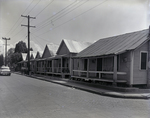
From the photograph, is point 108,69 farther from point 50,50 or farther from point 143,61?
point 50,50

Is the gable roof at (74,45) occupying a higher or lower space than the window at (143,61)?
higher

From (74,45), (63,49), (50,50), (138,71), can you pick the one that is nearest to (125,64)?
(138,71)

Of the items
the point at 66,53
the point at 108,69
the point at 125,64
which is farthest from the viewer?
the point at 66,53

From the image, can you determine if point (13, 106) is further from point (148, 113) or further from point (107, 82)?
point (107, 82)

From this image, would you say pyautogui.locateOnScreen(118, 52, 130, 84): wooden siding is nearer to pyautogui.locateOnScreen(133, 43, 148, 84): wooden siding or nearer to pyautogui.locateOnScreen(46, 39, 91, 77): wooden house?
pyautogui.locateOnScreen(133, 43, 148, 84): wooden siding

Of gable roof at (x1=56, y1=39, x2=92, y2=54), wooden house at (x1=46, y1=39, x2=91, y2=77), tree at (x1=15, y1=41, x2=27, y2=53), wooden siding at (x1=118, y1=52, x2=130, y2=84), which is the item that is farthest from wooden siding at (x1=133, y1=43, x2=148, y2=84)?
tree at (x1=15, y1=41, x2=27, y2=53)

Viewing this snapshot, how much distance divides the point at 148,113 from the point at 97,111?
2080mm

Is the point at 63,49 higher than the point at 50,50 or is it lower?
lower

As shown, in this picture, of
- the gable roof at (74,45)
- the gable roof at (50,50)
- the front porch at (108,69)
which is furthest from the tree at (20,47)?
the front porch at (108,69)

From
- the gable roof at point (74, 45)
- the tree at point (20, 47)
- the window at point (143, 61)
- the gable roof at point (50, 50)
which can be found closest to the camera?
the window at point (143, 61)

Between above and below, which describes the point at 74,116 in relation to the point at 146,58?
below

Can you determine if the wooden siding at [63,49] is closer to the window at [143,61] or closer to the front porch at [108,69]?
the front porch at [108,69]

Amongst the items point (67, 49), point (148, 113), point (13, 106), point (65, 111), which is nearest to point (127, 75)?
point (148, 113)

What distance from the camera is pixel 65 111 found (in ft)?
21.0
